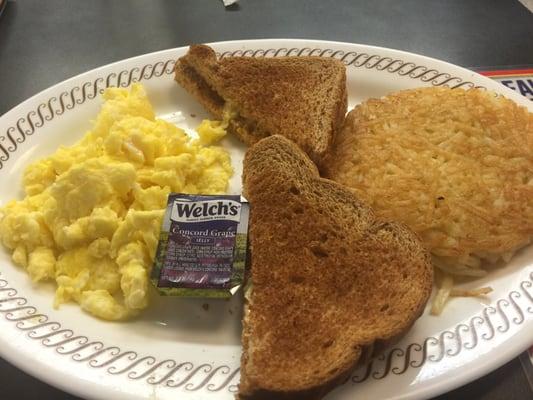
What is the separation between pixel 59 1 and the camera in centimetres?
400

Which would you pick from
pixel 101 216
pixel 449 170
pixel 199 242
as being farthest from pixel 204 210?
pixel 449 170

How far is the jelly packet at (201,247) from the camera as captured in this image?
1.74m

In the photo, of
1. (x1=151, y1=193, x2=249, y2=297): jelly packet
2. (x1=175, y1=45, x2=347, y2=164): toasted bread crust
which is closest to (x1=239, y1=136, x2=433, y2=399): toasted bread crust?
(x1=151, y1=193, x2=249, y2=297): jelly packet

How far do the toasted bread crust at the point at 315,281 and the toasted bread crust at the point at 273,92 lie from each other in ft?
1.20

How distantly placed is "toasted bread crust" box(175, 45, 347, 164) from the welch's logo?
0.53m

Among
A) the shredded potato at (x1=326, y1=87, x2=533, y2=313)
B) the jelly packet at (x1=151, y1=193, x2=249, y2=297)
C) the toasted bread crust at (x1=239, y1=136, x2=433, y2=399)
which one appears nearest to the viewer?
the toasted bread crust at (x1=239, y1=136, x2=433, y2=399)

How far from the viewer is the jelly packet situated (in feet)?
5.71

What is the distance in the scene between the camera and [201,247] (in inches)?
71.9

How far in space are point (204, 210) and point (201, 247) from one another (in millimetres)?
165

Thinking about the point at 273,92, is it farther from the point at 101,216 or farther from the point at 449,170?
the point at 101,216

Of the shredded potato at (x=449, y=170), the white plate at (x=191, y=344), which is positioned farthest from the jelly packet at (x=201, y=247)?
the shredded potato at (x=449, y=170)

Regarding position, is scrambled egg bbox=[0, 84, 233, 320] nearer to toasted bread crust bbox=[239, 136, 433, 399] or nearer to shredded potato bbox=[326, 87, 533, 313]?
toasted bread crust bbox=[239, 136, 433, 399]

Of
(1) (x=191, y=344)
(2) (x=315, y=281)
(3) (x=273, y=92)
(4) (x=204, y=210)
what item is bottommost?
(1) (x=191, y=344)

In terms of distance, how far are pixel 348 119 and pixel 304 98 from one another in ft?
0.88
